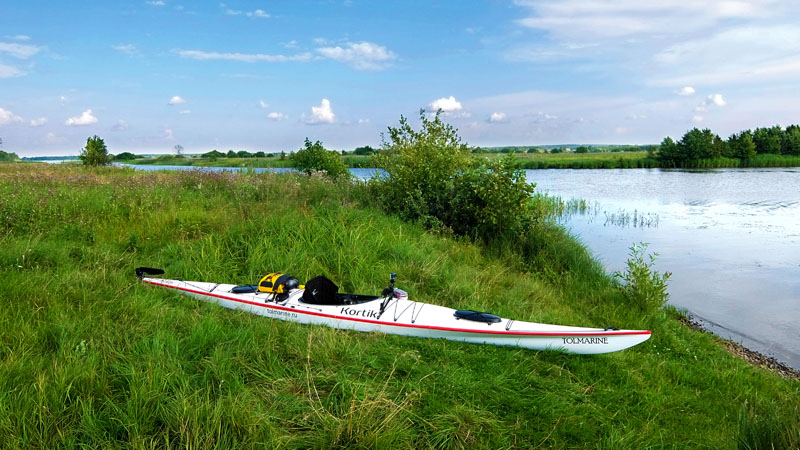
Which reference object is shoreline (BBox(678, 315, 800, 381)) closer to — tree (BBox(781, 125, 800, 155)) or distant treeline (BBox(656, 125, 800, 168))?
distant treeline (BBox(656, 125, 800, 168))

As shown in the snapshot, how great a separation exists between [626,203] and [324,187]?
55.8ft

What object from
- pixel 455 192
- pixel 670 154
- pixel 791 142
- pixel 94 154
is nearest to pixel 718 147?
pixel 670 154

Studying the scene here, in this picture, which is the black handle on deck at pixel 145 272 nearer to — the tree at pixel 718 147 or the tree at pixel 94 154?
the tree at pixel 94 154

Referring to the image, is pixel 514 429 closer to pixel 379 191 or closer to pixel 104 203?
pixel 379 191

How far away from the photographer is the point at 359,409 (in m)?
2.97

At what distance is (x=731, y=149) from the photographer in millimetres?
49844

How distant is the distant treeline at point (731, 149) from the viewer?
48188mm

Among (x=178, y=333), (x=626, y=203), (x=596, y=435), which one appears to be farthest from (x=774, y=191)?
(x=178, y=333)

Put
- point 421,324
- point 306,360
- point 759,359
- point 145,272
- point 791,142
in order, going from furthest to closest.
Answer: point 791,142
point 759,359
point 145,272
point 421,324
point 306,360

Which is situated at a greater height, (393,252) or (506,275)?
(393,252)

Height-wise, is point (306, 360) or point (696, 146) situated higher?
point (696, 146)

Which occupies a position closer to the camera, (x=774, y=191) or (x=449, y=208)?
(x=449, y=208)

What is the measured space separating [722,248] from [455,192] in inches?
329

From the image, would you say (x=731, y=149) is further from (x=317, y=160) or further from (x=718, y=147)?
(x=317, y=160)
